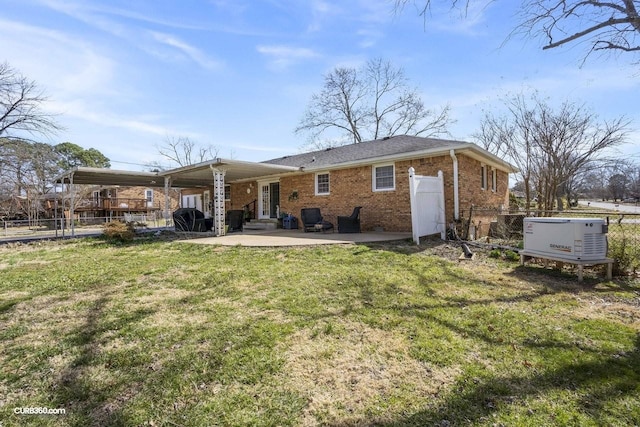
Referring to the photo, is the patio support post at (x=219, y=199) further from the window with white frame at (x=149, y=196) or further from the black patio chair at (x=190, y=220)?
the window with white frame at (x=149, y=196)

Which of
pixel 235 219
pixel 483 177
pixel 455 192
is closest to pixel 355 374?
pixel 455 192

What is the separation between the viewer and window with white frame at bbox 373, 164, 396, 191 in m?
11.4

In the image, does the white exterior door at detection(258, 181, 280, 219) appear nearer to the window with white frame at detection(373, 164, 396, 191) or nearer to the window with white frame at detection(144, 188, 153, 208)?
the window with white frame at detection(373, 164, 396, 191)

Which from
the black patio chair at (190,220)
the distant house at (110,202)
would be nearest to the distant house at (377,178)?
the black patio chair at (190,220)

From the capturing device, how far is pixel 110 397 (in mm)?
2314

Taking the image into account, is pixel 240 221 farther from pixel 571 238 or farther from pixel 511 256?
pixel 571 238

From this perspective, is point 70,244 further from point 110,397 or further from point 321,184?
point 110,397

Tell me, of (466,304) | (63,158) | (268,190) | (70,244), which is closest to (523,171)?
(268,190)

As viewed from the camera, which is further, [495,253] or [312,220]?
[312,220]

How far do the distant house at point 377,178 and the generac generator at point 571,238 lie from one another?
387 cm

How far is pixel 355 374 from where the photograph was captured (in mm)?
2617

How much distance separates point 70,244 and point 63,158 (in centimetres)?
3253

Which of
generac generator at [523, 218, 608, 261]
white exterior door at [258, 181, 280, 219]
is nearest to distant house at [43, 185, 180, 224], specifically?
white exterior door at [258, 181, 280, 219]

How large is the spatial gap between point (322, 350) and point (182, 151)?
135 feet
